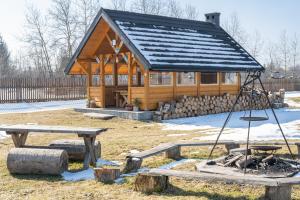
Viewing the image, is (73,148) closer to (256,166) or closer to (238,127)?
(256,166)

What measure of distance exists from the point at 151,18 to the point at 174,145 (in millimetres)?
12685

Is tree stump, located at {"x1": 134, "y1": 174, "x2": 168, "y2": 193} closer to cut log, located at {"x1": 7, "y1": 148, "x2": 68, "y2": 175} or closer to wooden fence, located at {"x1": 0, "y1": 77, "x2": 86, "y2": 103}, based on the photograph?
cut log, located at {"x1": 7, "y1": 148, "x2": 68, "y2": 175}

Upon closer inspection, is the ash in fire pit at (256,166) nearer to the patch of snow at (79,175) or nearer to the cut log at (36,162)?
the patch of snow at (79,175)

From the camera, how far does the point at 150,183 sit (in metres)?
6.34

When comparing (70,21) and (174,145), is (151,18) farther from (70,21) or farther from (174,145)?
(70,21)

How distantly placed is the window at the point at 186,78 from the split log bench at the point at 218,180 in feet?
44.0

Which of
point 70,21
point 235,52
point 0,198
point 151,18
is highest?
point 70,21

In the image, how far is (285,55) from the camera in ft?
259

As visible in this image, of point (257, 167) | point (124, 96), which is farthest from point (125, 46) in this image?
point (257, 167)

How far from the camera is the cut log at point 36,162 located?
7414mm

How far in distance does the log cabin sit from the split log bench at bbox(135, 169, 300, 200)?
10389 millimetres

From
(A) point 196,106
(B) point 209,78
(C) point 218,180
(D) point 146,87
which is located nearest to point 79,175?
(C) point 218,180

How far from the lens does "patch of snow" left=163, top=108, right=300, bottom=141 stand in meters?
12.0

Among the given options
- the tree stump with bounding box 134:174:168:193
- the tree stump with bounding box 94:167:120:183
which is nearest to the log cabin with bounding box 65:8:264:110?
the tree stump with bounding box 94:167:120:183
